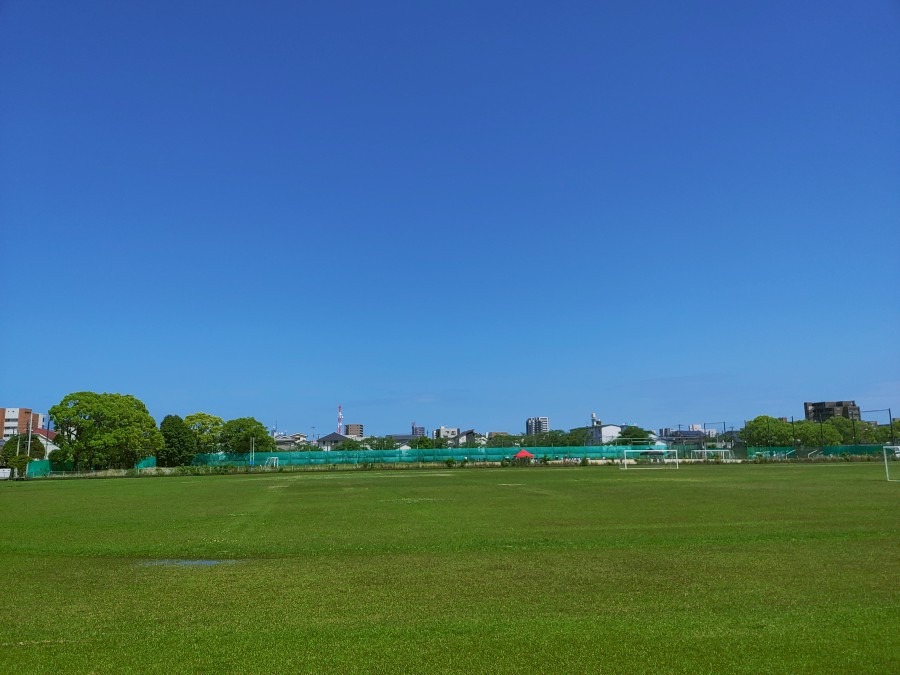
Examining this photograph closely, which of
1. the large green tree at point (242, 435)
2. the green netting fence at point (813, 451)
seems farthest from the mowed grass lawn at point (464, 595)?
the large green tree at point (242, 435)

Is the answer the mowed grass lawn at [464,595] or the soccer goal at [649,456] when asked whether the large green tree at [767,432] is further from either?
the mowed grass lawn at [464,595]

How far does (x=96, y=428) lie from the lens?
240 ft

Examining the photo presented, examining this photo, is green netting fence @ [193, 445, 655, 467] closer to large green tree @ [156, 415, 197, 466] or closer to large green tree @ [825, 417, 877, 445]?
large green tree @ [156, 415, 197, 466]

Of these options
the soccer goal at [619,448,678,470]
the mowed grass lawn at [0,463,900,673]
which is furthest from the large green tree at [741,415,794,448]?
the mowed grass lawn at [0,463,900,673]

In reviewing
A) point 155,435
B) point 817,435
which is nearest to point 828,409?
point 817,435

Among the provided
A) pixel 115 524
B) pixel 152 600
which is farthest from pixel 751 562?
pixel 115 524

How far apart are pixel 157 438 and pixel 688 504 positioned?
72097mm

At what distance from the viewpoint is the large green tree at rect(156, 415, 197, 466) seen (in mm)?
91250

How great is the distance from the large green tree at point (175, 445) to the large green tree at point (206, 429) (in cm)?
248

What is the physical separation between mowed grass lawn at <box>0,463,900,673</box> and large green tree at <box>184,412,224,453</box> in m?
80.3

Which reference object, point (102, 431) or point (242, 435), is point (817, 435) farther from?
point (102, 431)

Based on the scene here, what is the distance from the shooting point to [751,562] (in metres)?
11.5

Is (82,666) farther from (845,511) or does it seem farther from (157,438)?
Result: (157,438)

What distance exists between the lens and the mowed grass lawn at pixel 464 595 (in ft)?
21.6
